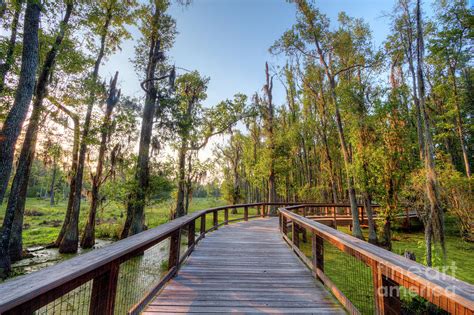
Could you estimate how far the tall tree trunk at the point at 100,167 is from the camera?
10.3 m

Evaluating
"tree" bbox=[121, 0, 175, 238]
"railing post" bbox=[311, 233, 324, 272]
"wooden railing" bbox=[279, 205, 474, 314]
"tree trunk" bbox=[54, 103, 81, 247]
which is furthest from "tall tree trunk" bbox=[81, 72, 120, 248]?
"wooden railing" bbox=[279, 205, 474, 314]

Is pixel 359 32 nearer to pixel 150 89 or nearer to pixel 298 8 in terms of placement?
pixel 298 8

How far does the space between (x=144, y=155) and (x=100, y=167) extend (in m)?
3.32

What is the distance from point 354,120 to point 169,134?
28.7 feet

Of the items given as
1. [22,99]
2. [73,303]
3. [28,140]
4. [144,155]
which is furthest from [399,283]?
[28,140]

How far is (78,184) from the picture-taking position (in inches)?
400

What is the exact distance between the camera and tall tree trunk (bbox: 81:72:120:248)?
33.7 ft

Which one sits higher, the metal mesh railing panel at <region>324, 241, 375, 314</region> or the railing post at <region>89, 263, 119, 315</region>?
the railing post at <region>89, 263, 119, 315</region>

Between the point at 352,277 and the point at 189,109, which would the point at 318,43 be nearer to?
the point at 189,109

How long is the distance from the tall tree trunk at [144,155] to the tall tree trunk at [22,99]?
4312mm

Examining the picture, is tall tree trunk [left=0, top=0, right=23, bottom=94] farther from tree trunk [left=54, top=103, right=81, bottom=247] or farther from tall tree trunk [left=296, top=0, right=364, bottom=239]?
tall tree trunk [left=296, top=0, right=364, bottom=239]

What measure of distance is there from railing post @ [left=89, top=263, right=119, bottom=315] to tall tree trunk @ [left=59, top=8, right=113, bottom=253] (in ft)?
31.3

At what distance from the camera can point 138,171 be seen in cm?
952

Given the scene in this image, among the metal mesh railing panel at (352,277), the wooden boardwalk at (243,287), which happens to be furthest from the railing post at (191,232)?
the metal mesh railing panel at (352,277)
